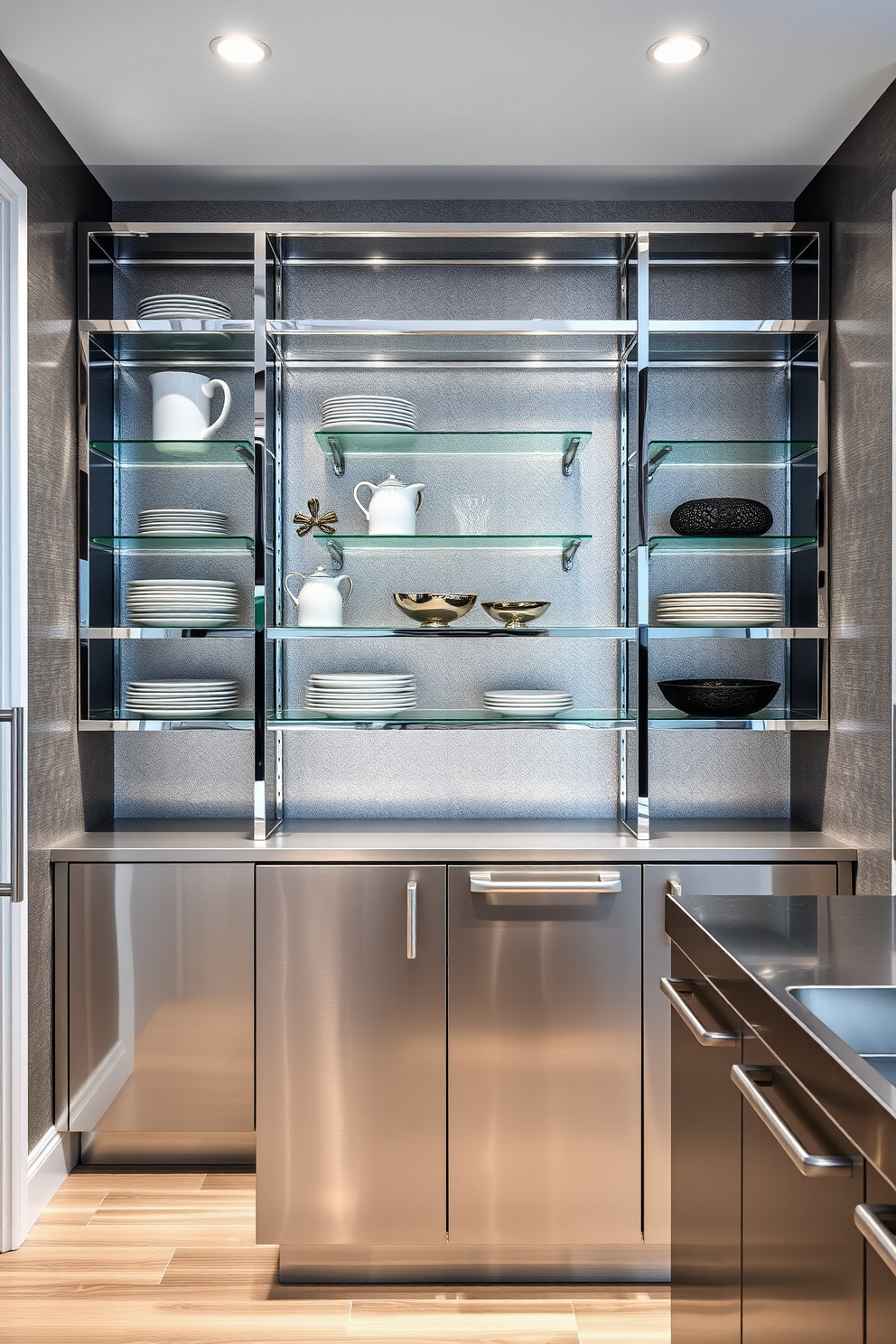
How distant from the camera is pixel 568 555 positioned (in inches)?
108

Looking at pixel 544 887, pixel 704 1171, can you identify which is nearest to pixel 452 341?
pixel 544 887

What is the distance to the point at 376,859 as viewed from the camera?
2234mm

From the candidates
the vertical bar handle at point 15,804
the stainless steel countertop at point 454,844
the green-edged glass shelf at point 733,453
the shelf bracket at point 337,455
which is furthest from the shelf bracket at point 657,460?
the vertical bar handle at point 15,804

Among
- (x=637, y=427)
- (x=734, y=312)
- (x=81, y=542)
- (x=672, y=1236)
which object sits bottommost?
(x=672, y=1236)

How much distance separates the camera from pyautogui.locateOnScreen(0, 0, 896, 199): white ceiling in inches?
77.9

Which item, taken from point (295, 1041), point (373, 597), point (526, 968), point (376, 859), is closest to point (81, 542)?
point (373, 597)

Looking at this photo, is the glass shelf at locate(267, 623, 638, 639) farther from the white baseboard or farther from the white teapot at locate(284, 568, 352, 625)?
the white baseboard

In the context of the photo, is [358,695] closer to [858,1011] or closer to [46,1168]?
[46,1168]

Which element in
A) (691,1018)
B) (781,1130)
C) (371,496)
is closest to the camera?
(781,1130)

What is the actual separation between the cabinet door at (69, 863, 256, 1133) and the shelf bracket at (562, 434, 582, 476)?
140 cm

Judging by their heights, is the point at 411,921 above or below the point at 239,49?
below

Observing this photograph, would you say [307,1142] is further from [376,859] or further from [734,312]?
[734,312]

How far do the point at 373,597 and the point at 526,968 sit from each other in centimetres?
110

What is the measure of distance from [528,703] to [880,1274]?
5.63 feet
